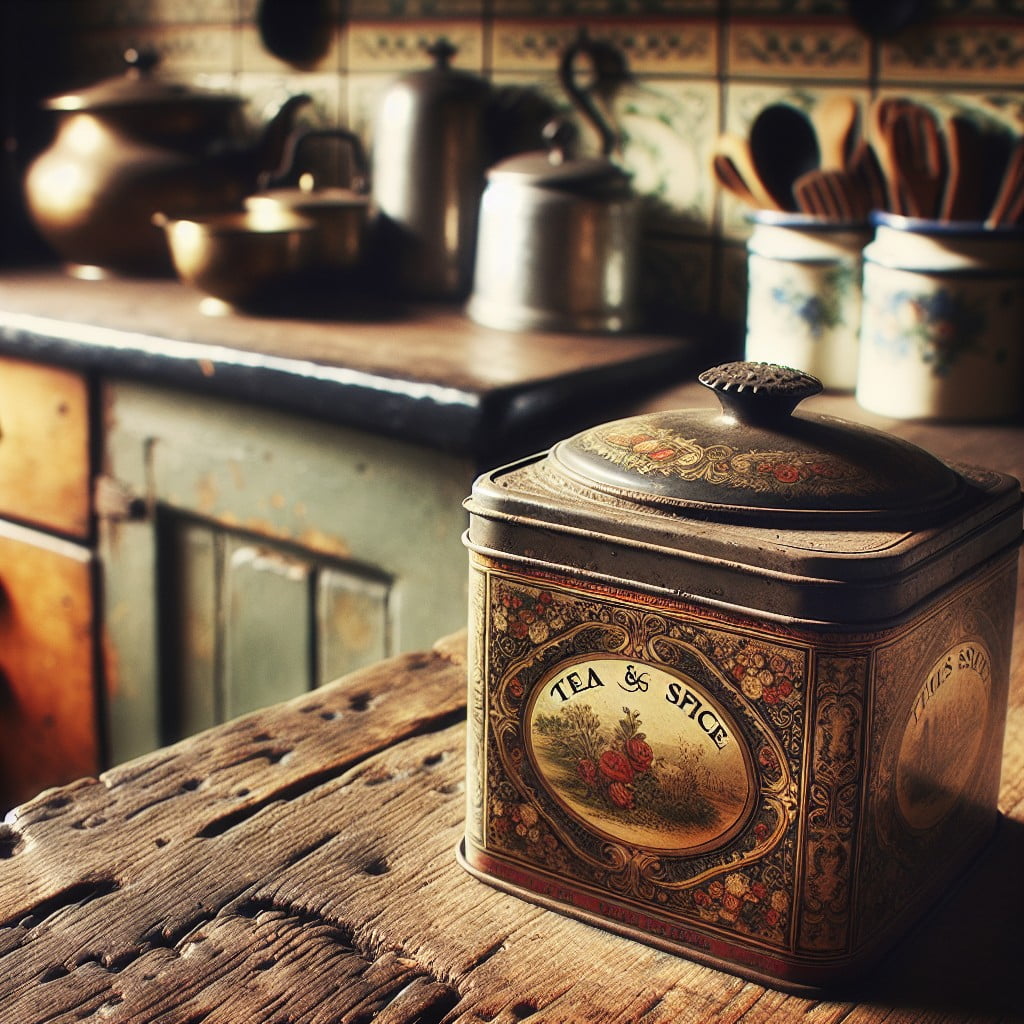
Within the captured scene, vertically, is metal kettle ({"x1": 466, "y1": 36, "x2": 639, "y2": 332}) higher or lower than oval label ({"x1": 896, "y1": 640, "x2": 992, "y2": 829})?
higher

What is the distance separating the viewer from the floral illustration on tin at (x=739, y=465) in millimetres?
554

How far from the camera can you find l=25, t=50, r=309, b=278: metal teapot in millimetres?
1879

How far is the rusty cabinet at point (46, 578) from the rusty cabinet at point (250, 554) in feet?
0.13

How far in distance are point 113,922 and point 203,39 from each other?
1825mm

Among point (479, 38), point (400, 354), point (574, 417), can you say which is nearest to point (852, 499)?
point (574, 417)

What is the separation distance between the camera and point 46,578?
68.6 inches

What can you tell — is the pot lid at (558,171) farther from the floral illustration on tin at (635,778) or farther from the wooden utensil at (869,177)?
the floral illustration on tin at (635,778)

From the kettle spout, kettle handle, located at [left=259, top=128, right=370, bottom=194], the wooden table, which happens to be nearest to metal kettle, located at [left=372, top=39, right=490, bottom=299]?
kettle handle, located at [left=259, top=128, right=370, bottom=194]

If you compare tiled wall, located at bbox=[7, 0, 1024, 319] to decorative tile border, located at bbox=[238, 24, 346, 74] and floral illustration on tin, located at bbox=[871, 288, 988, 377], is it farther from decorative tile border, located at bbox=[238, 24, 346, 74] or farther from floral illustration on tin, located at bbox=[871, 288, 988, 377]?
floral illustration on tin, located at bbox=[871, 288, 988, 377]

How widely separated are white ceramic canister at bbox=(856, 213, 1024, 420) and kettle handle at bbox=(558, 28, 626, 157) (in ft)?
1.69

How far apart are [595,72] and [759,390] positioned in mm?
1246

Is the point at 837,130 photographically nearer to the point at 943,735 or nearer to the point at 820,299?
the point at 820,299

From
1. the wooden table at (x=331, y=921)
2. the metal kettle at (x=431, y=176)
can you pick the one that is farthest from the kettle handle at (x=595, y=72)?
the wooden table at (x=331, y=921)

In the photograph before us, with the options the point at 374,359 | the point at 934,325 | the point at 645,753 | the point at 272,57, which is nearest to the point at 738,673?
the point at 645,753
